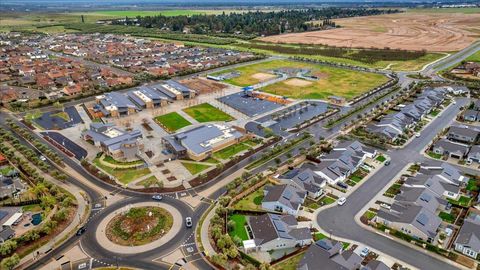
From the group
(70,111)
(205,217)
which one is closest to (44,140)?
(70,111)

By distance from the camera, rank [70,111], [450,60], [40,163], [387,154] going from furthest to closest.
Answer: [450,60], [70,111], [387,154], [40,163]

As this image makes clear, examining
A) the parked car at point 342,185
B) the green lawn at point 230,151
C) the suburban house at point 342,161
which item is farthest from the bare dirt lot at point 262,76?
the parked car at point 342,185

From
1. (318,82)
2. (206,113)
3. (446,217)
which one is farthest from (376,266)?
(318,82)

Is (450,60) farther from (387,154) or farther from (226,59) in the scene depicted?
(387,154)

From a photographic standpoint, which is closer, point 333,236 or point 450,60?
point 333,236

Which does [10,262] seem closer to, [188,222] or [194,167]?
[188,222]

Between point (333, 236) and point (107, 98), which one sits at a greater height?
point (107, 98)

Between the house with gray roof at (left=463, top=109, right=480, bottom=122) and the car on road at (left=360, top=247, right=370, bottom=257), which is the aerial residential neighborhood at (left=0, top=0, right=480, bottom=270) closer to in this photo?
the car on road at (left=360, top=247, right=370, bottom=257)
